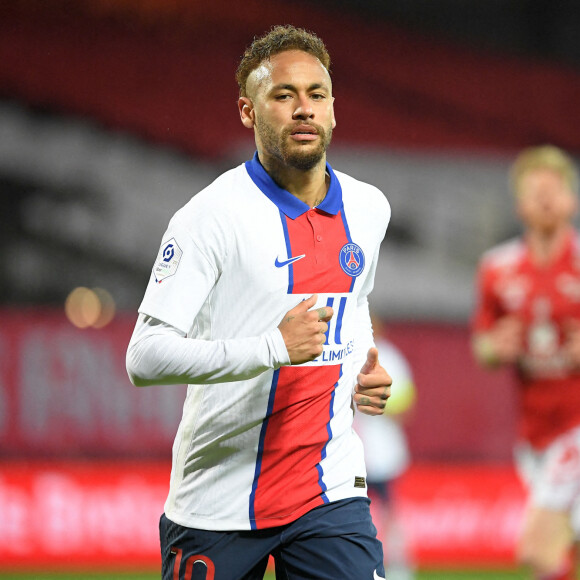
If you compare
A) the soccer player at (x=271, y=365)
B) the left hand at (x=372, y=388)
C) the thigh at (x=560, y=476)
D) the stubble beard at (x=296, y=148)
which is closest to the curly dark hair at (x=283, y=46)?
the soccer player at (x=271, y=365)

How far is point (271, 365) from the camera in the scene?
2.94 m

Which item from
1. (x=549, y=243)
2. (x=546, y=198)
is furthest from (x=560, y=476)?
(x=546, y=198)

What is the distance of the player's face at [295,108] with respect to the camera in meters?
3.18

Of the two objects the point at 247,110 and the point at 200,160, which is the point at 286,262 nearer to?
the point at 247,110

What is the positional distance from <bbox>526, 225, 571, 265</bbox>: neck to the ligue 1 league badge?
3.30m

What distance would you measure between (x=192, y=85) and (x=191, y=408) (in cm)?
827

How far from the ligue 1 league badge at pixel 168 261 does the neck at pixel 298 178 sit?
0.45 m

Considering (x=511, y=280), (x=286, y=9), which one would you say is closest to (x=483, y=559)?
(x=511, y=280)

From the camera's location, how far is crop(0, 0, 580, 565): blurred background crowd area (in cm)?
964

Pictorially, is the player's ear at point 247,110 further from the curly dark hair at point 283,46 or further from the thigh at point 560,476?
the thigh at point 560,476

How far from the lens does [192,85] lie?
11117 mm

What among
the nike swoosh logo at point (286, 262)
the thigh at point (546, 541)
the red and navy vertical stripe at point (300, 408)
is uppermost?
the nike swoosh logo at point (286, 262)

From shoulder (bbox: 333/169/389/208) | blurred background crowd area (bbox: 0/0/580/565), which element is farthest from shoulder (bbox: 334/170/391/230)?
blurred background crowd area (bbox: 0/0/580/565)

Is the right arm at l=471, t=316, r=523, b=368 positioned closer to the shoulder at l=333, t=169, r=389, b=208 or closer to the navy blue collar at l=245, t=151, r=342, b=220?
the shoulder at l=333, t=169, r=389, b=208
